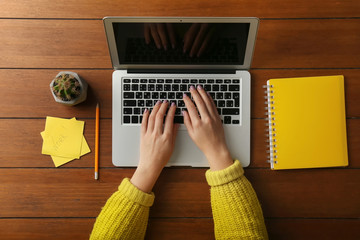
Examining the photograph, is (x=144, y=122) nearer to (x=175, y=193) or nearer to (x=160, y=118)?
(x=160, y=118)

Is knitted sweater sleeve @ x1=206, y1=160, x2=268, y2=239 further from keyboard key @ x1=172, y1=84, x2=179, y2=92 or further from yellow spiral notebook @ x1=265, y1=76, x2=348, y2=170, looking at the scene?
keyboard key @ x1=172, y1=84, x2=179, y2=92

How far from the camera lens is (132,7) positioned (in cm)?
84

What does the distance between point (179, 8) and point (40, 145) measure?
0.56m

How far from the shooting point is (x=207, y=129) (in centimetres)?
77

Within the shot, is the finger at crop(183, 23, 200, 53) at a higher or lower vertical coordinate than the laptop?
higher

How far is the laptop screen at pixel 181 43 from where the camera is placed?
658mm

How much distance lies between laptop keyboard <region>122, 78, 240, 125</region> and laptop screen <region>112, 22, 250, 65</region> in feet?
0.18

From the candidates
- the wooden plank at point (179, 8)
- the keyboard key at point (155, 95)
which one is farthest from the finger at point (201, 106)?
the wooden plank at point (179, 8)

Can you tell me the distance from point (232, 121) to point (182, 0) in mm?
380

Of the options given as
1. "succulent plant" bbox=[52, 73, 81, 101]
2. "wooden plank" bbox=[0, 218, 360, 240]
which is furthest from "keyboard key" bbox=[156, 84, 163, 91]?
"wooden plank" bbox=[0, 218, 360, 240]

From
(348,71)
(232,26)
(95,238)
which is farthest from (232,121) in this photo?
(95,238)

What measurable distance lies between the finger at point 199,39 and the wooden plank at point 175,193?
0.33 m

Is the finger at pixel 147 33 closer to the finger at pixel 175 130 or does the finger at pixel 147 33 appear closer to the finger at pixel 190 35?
the finger at pixel 190 35

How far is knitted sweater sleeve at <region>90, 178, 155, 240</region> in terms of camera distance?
2.45 ft
